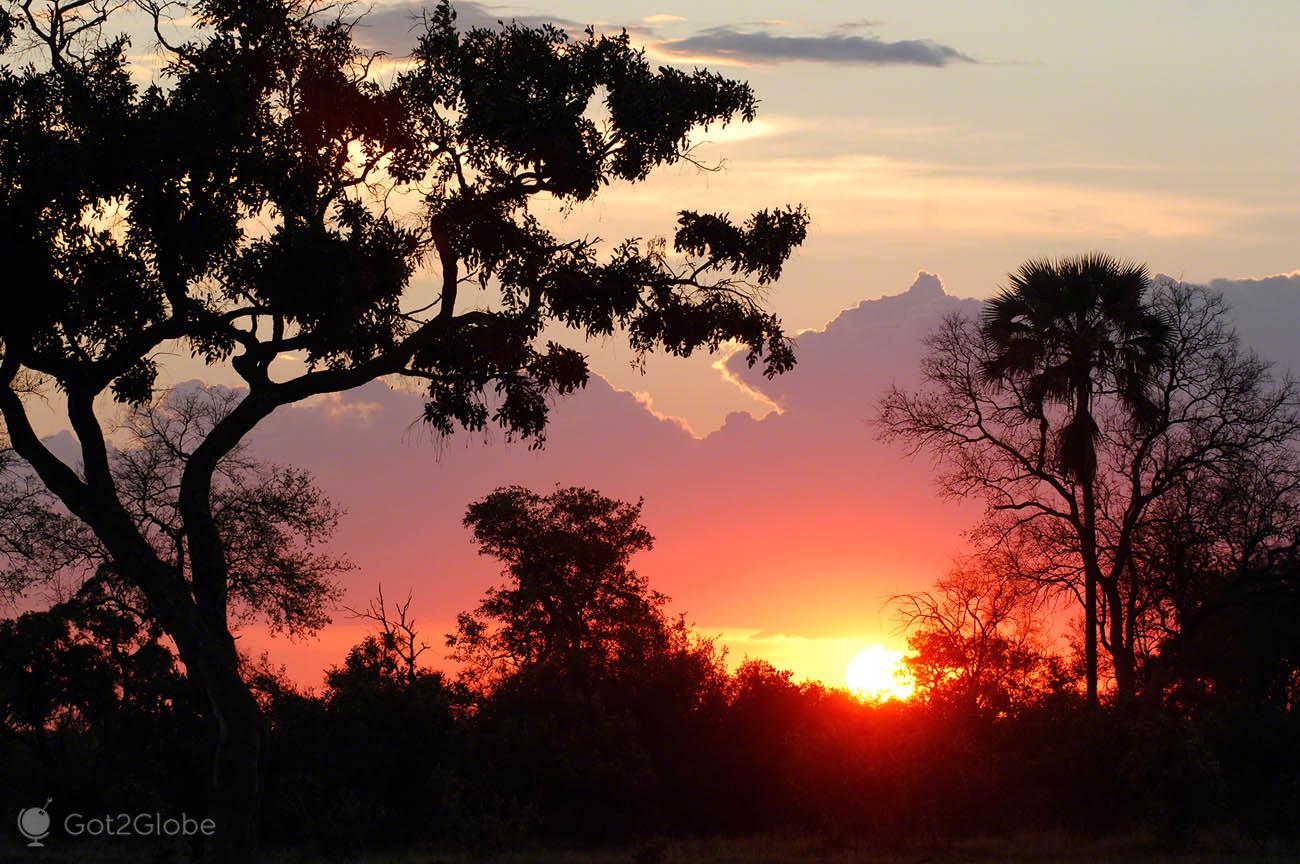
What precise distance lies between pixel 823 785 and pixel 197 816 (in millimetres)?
14282

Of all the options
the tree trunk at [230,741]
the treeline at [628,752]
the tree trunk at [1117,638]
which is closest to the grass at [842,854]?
the treeline at [628,752]

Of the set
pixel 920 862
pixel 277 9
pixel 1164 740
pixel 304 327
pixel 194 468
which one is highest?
pixel 277 9

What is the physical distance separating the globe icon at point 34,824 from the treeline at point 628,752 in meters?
1.02

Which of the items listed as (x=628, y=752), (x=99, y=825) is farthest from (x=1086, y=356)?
(x=99, y=825)

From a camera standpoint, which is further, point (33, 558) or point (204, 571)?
point (33, 558)

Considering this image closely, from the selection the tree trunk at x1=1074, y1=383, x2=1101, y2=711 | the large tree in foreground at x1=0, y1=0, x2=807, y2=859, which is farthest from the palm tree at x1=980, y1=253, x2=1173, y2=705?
the large tree in foreground at x1=0, y1=0, x2=807, y2=859

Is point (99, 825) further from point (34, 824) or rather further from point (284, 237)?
point (284, 237)

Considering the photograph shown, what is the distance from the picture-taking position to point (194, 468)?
20.3 metres

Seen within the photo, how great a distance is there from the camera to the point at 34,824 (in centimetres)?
3650

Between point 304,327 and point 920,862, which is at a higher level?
point 304,327

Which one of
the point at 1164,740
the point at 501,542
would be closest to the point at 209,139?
the point at 1164,740

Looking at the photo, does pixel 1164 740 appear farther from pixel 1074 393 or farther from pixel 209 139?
pixel 209 139

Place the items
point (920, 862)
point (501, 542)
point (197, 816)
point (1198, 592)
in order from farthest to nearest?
point (501, 542) → point (1198, 592) → point (197, 816) → point (920, 862)

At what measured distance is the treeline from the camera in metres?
32.1
